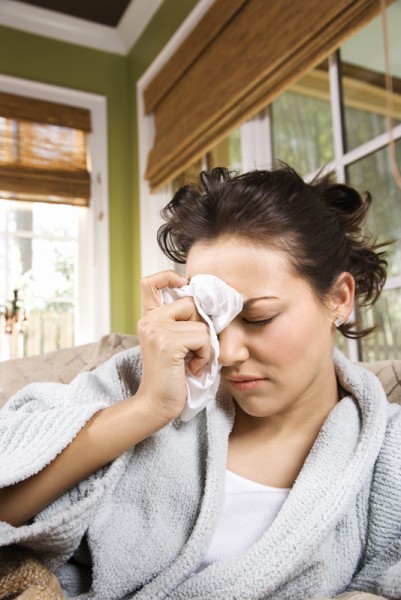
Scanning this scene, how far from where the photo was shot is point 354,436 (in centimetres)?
101

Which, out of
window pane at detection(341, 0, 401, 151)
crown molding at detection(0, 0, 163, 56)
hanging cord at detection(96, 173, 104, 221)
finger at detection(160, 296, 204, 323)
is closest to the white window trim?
hanging cord at detection(96, 173, 104, 221)

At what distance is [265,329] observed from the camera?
38.2 inches

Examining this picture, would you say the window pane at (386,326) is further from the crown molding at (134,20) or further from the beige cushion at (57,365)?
the crown molding at (134,20)

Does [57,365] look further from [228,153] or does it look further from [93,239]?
[93,239]

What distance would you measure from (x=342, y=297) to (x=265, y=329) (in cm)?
23

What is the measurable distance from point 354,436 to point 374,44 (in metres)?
1.66

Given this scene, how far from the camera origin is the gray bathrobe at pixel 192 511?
34.5 inches

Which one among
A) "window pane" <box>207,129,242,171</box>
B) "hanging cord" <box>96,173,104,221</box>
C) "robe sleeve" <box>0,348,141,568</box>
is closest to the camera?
"robe sleeve" <box>0,348,141,568</box>

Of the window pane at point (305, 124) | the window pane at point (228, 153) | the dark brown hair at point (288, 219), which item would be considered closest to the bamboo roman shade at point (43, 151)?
the window pane at point (228, 153)

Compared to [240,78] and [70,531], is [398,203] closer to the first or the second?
[240,78]

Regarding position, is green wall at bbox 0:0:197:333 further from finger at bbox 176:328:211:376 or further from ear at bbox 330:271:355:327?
finger at bbox 176:328:211:376

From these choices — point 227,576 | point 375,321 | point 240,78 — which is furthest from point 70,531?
point 240,78

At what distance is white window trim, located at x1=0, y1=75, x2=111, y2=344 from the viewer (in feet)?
12.1

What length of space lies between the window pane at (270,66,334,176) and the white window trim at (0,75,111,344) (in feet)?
4.42
